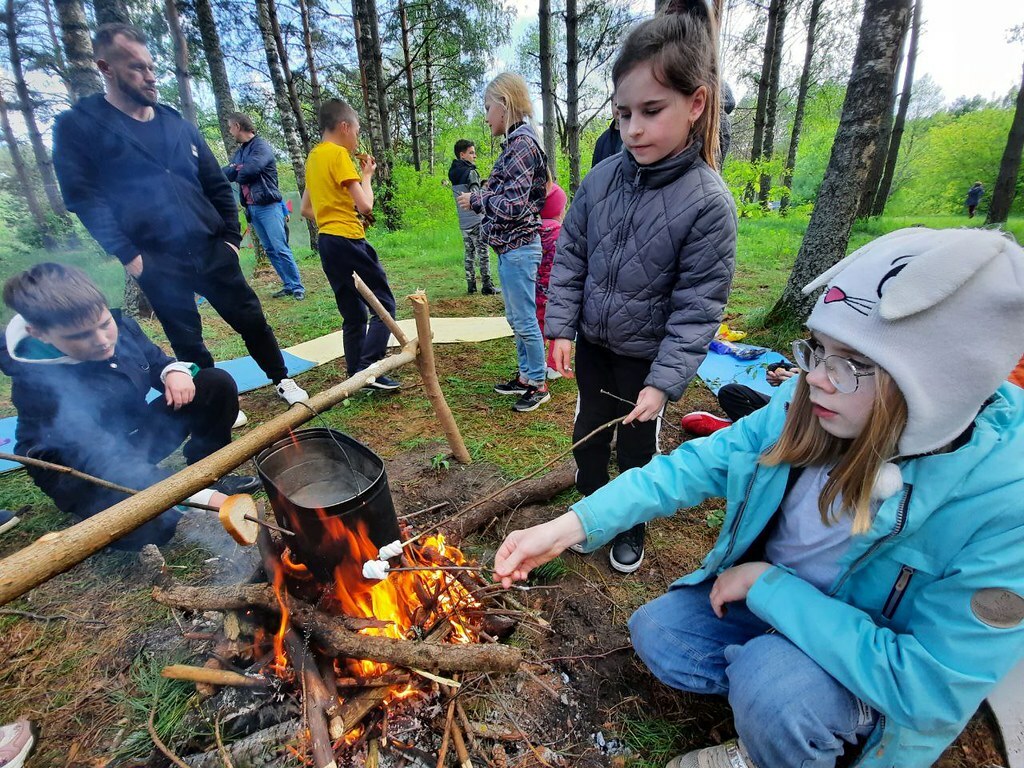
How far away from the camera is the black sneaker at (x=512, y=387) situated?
4.30m

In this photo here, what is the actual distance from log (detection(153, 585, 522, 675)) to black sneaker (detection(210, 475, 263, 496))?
1.54 metres

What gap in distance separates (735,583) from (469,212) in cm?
686

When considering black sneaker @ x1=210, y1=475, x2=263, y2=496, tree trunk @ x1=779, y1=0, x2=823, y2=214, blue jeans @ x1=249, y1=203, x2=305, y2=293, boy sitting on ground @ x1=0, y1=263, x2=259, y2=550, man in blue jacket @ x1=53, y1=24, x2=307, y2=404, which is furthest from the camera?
tree trunk @ x1=779, y1=0, x2=823, y2=214

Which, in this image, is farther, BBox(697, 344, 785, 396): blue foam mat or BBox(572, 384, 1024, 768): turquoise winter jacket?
BBox(697, 344, 785, 396): blue foam mat

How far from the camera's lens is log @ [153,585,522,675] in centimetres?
152

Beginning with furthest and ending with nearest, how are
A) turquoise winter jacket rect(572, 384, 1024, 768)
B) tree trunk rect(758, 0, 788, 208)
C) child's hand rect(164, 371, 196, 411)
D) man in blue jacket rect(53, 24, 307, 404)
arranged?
tree trunk rect(758, 0, 788, 208)
man in blue jacket rect(53, 24, 307, 404)
child's hand rect(164, 371, 196, 411)
turquoise winter jacket rect(572, 384, 1024, 768)

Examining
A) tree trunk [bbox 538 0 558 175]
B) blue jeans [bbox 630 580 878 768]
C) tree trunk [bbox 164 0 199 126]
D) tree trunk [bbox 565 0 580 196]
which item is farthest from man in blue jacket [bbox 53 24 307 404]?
tree trunk [bbox 164 0 199 126]

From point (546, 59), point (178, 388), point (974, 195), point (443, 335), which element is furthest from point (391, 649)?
point (974, 195)

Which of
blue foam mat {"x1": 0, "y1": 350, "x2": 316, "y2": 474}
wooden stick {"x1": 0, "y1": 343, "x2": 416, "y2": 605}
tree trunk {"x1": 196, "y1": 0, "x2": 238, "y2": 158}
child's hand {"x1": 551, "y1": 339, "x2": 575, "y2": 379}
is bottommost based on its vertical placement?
blue foam mat {"x1": 0, "y1": 350, "x2": 316, "y2": 474}

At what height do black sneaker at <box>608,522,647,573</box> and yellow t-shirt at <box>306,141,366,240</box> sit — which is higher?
yellow t-shirt at <box>306,141,366,240</box>

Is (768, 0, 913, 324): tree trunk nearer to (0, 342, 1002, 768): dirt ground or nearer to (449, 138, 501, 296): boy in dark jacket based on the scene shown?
(0, 342, 1002, 768): dirt ground

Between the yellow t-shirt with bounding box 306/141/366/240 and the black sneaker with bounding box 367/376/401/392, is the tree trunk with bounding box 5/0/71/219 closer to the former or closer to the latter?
the yellow t-shirt with bounding box 306/141/366/240

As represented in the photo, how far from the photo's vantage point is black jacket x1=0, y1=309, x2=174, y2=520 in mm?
2184

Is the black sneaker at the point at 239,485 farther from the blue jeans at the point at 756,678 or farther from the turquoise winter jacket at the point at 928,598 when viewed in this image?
the turquoise winter jacket at the point at 928,598
